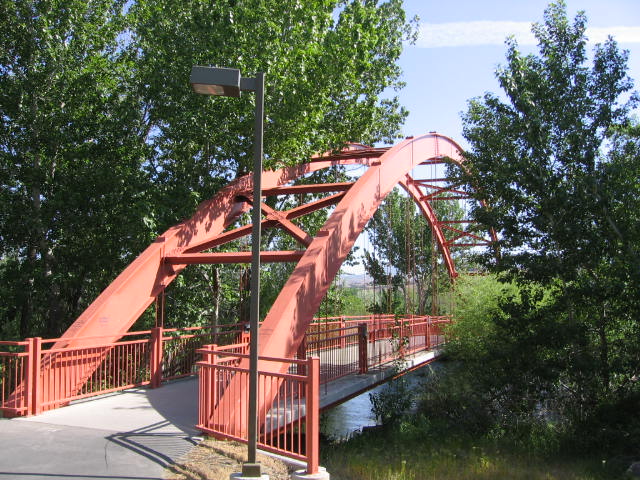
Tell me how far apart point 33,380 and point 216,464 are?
3.78 m

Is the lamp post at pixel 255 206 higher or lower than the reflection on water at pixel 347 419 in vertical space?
higher

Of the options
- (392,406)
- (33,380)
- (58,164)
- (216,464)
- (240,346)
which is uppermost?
(58,164)

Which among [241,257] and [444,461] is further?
[241,257]

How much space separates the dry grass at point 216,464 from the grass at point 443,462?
1.96 m

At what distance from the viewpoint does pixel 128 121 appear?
1547 cm

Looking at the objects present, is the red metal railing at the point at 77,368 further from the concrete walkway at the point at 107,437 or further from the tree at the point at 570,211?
the tree at the point at 570,211

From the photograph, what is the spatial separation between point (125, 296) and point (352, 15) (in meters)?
9.82

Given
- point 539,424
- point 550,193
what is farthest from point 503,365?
point 550,193

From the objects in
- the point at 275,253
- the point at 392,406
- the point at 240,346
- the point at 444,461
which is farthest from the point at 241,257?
the point at 444,461

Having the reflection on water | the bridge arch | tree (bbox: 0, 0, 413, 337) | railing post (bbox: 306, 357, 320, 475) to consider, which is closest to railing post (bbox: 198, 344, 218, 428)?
the bridge arch

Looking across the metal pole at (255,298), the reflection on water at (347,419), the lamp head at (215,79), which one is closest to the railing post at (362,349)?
the reflection on water at (347,419)

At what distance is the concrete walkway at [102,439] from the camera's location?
569 centimetres

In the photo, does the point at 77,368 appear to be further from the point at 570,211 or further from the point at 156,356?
the point at 570,211

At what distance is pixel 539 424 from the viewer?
11.5 m
